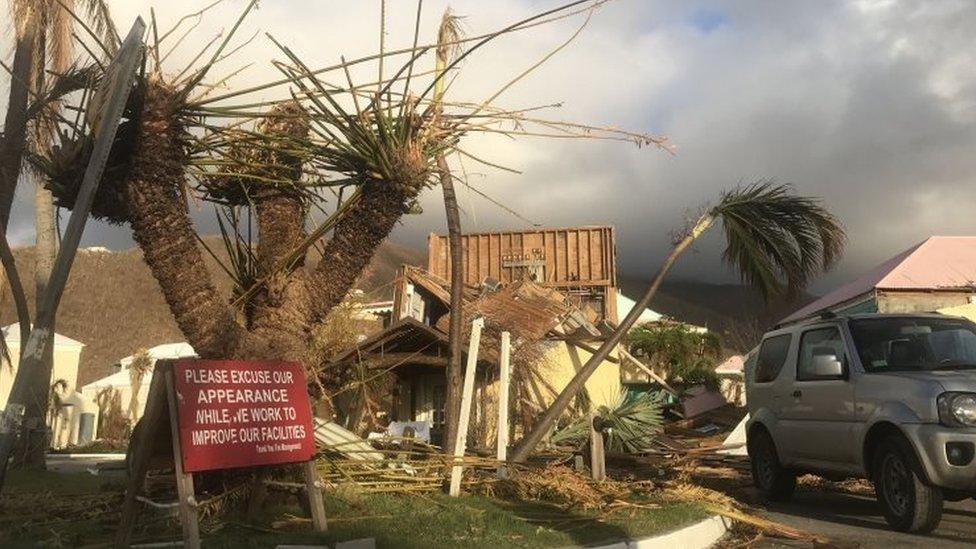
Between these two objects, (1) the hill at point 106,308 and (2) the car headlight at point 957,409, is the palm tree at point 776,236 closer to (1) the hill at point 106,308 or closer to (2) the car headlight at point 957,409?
(2) the car headlight at point 957,409

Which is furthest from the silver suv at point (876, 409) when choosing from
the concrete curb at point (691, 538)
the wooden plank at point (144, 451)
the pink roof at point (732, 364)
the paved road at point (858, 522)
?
the pink roof at point (732, 364)

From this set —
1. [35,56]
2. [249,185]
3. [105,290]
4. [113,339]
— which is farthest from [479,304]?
[105,290]

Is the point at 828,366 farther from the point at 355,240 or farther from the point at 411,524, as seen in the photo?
the point at 355,240

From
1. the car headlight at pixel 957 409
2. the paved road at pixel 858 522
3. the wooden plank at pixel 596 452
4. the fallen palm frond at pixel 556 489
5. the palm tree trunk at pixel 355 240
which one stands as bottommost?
the paved road at pixel 858 522

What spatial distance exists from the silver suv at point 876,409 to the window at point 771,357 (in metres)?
0.01

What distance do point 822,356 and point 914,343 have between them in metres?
0.95

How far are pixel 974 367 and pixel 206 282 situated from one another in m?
6.96

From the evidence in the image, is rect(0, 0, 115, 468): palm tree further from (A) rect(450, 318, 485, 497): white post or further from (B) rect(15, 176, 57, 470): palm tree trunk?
(A) rect(450, 318, 485, 497): white post

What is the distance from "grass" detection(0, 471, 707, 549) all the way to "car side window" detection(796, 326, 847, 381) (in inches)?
75.5

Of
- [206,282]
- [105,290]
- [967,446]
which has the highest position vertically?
[105,290]

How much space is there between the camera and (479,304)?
17.5m

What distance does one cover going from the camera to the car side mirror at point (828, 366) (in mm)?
8461

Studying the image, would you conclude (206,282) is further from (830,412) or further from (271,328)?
(830,412)

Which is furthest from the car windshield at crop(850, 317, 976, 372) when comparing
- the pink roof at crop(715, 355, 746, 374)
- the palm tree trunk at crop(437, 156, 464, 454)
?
the pink roof at crop(715, 355, 746, 374)
